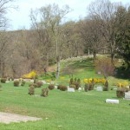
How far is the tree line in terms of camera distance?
5883 cm

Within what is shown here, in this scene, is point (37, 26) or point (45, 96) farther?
point (37, 26)

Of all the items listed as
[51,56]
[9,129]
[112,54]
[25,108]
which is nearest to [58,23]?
[51,56]

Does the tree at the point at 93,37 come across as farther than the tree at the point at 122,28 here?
Yes

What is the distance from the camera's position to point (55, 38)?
191 ft

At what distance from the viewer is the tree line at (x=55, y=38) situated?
58831 mm

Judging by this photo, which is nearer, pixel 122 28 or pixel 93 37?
pixel 122 28

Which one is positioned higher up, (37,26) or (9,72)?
(37,26)

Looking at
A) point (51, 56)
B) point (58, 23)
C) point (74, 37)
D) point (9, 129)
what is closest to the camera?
point (9, 129)

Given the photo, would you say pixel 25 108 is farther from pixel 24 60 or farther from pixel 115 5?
pixel 115 5

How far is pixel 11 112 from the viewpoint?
14383 mm

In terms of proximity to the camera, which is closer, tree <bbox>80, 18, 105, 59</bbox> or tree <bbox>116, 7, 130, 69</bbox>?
tree <bbox>116, 7, 130, 69</bbox>

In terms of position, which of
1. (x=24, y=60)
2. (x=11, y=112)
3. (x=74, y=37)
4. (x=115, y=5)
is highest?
(x=115, y=5)

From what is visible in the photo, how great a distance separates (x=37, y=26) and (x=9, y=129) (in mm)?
55893

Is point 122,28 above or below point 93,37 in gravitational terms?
above
